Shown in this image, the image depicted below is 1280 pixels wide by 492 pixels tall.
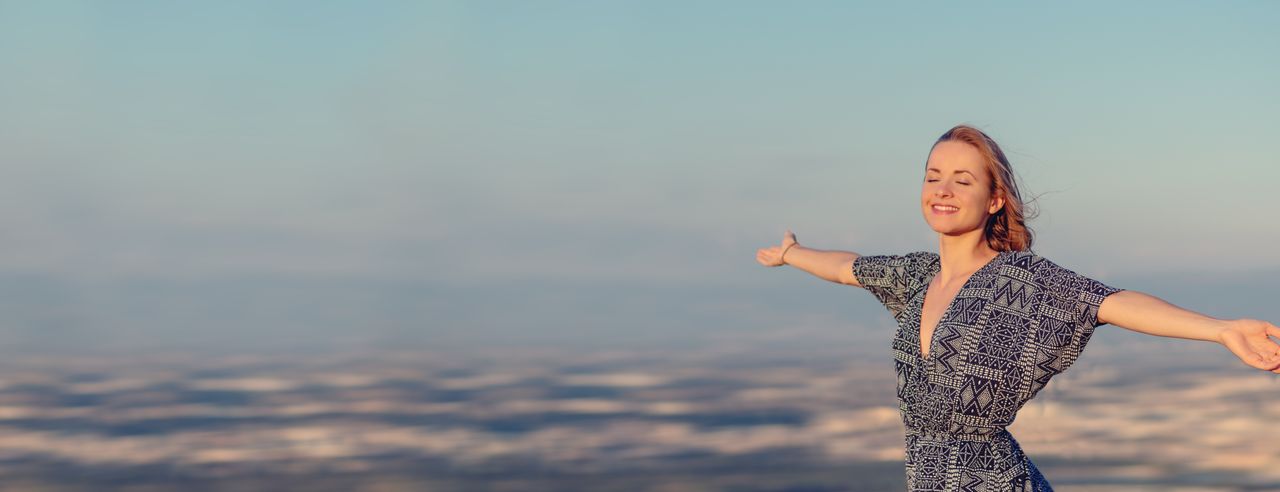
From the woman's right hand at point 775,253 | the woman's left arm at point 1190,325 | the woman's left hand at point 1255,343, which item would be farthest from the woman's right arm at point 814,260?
the woman's left hand at point 1255,343

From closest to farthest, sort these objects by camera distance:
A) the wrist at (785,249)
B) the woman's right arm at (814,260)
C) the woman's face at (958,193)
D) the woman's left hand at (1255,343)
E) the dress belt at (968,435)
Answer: the woman's left hand at (1255,343) < the dress belt at (968,435) < the woman's face at (958,193) < the woman's right arm at (814,260) < the wrist at (785,249)

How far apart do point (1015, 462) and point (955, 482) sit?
218 mm

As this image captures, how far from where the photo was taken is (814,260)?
5.89 metres

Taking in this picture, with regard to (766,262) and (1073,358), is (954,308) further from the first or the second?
(766,262)

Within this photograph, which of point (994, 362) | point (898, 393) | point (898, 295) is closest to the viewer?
point (994, 362)

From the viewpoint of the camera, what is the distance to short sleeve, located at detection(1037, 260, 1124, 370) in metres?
4.34

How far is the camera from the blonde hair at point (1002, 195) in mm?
4609

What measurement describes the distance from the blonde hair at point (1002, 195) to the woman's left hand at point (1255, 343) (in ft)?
3.05

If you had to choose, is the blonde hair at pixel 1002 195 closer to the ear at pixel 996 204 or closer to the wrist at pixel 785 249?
the ear at pixel 996 204

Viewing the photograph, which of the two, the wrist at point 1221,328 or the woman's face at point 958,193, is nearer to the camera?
the wrist at point 1221,328

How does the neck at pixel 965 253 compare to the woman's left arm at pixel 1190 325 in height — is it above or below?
above

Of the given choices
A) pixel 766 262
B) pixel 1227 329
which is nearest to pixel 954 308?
pixel 1227 329

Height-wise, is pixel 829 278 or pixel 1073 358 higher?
pixel 829 278

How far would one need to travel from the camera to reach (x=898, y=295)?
5199 mm
